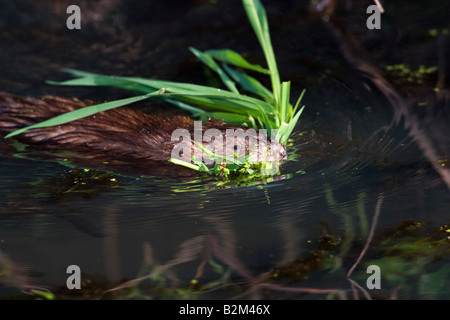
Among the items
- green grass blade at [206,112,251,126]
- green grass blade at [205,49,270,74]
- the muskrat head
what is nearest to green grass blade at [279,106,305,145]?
the muskrat head

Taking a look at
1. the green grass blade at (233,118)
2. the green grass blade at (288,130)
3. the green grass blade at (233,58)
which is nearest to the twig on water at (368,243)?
the green grass blade at (288,130)

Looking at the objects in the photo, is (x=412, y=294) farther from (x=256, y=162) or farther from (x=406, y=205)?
(x=256, y=162)

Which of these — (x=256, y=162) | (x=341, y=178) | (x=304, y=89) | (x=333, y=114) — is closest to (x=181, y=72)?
(x=304, y=89)

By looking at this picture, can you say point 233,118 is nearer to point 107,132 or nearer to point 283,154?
point 283,154

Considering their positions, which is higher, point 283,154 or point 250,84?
point 250,84

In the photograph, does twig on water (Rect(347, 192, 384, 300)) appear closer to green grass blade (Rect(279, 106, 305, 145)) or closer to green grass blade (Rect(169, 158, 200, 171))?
green grass blade (Rect(279, 106, 305, 145))

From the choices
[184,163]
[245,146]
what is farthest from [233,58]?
[184,163]

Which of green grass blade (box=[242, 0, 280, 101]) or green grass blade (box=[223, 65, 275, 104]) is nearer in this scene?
green grass blade (box=[242, 0, 280, 101])
